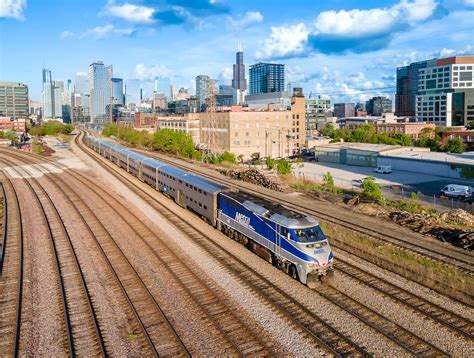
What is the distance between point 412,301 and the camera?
17391 mm

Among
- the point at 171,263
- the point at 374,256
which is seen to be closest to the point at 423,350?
the point at 374,256

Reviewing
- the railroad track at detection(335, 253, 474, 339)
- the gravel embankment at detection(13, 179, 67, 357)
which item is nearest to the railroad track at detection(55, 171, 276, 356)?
the gravel embankment at detection(13, 179, 67, 357)

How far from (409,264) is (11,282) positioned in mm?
18680

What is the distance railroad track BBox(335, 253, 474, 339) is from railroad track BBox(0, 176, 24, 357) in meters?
13.9

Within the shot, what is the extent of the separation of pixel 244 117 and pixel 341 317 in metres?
90.9

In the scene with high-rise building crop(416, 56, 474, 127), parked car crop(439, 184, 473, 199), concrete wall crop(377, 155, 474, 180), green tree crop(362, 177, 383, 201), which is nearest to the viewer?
green tree crop(362, 177, 383, 201)

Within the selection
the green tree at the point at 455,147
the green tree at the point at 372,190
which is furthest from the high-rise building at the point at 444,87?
the green tree at the point at 372,190

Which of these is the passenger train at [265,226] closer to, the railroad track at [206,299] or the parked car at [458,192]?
the railroad track at [206,299]

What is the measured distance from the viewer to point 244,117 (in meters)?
105

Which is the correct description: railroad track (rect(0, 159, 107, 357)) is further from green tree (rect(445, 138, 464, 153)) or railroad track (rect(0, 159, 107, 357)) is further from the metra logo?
green tree (rect(445, 138, 464, 153))

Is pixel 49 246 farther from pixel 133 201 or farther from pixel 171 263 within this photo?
pixel 133 201

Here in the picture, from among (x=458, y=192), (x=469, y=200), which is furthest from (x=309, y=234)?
(x=458, y=192)

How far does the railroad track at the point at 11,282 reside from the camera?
1475cm

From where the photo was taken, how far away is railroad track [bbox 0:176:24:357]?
14.8 metres
